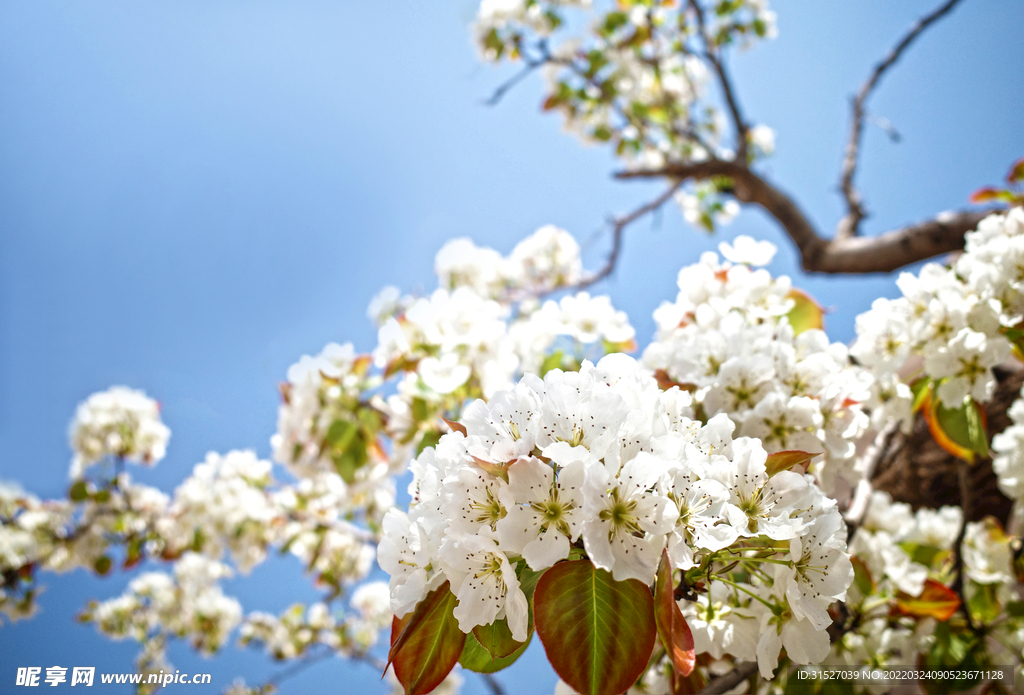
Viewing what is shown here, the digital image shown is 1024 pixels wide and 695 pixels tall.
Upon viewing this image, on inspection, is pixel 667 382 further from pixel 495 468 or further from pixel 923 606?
pixel 923 606

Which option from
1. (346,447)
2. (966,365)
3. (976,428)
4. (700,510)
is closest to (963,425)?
(976,428)

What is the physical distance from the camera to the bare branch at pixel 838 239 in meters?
1.66

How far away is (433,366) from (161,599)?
2.89 m

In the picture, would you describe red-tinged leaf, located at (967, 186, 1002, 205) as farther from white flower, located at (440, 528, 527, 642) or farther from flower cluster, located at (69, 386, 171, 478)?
flower cluster, located at (69, 386, 171, 478)

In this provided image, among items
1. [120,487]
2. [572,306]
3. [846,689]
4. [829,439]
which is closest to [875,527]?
[846,689]

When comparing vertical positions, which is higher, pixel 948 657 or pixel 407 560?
pixel 407 560

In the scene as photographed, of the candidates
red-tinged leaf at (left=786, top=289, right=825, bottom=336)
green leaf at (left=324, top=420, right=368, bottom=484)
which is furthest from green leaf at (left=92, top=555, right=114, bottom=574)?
red-tinged leaf at (left=786, top=289, right=825, bottom=336)

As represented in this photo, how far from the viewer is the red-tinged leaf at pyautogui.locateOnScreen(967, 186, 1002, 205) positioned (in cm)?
130

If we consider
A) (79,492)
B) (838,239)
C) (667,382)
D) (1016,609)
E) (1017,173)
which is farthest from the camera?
(79,492)

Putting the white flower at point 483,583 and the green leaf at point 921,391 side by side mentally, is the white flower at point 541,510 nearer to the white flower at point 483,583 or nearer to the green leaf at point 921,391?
the white flower at point 483,583

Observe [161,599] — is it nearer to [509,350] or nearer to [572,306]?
[509,350]

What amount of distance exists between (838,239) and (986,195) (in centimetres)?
92

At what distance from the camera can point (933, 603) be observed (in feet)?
3.28

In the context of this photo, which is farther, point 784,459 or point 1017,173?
point 1017,173
